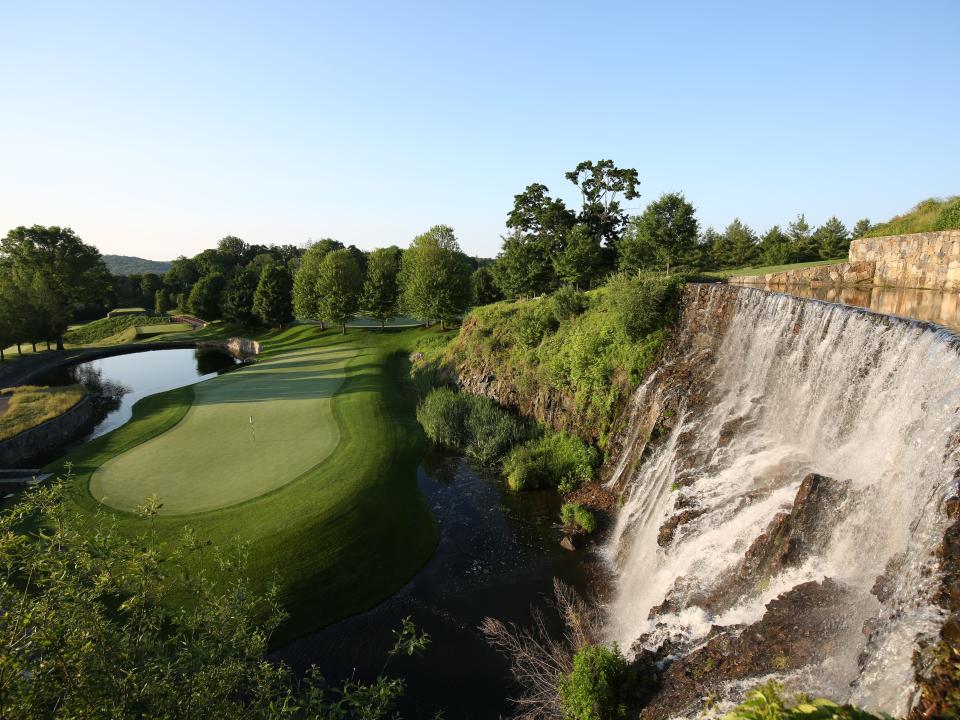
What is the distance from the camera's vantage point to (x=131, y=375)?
47.7 meters

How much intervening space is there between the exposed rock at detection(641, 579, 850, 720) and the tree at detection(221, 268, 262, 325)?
215 ft

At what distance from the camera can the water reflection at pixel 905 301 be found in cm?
1338

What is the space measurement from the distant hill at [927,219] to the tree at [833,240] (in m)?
16.5

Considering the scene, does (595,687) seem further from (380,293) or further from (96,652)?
(380,293)

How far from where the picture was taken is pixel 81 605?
521 cm

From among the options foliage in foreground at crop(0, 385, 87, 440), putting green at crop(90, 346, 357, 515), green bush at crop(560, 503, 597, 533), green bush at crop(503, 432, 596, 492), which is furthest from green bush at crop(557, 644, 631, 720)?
foliage in foreground at crop(0, 385, 87, 440)

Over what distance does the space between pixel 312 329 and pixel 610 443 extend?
47.2 meters

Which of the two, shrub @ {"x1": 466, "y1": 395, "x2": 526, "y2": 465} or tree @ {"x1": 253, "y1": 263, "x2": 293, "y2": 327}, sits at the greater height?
tree @ {"x1": 253, "y1": 263, "x2": 293, "y2": 327}

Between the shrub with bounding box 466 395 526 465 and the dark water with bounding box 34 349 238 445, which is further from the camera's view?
the dark water with bounding box 34 349 238 445

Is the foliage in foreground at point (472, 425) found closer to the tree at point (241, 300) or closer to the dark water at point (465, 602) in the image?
the dark water at point (465, 602)

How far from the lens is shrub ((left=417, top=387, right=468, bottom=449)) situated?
2602cm

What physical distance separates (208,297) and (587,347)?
6501 cm

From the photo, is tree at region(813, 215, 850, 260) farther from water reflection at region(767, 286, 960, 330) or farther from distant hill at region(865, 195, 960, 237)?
water reflection at region(767, 286, 960, 330)

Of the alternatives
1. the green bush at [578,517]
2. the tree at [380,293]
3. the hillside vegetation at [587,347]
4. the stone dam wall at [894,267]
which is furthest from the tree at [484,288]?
the green bush at [578,517]
